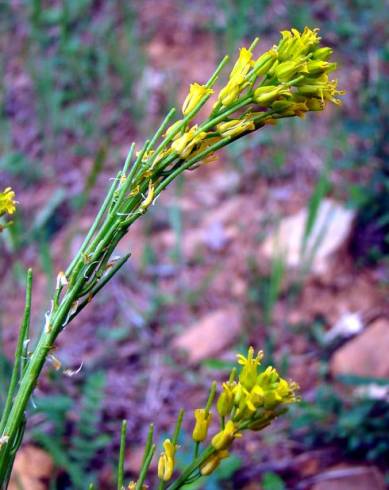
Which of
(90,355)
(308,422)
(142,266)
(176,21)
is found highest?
(176,21)

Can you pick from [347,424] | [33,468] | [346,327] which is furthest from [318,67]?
[346,327]

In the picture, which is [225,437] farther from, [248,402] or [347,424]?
[347,424]

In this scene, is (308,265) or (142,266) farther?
(142,266)

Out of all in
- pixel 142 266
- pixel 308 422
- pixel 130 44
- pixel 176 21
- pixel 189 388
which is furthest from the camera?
pixel 176 21

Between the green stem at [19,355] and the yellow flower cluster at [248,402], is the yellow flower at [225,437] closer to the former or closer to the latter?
the yellow flower cluster at [248,402]

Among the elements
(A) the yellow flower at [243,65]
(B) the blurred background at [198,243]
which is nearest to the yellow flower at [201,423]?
(A) the yellow flower at [243,65]

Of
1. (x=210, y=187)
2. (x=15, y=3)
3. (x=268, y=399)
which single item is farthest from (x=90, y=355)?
(x=15, y=3)

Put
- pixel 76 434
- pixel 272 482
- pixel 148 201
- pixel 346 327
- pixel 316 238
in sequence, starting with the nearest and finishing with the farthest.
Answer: pixel 148 201 < pixel 272 482 < pixel 76 434 < pixel 346 327 < pixel 316 238

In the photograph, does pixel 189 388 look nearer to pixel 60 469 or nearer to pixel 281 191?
pixel 60 469
